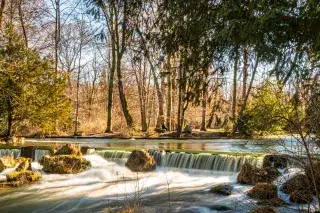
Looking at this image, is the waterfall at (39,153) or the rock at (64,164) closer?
the rock at (64,164)

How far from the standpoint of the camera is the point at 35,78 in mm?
14836

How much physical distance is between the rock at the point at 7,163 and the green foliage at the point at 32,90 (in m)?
2.26

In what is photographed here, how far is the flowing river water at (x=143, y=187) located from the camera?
28.4 feet

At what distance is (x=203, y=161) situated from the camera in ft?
41.6

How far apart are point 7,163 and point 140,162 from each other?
4661mm

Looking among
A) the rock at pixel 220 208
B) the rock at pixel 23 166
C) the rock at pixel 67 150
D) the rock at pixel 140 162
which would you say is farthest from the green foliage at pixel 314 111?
the rock at pixel 67 150

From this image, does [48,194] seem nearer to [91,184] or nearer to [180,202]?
[91,184]

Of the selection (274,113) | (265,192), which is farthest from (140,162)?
(274,113)

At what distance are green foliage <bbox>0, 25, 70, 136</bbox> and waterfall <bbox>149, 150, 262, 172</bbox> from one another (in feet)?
Answer: 16.0

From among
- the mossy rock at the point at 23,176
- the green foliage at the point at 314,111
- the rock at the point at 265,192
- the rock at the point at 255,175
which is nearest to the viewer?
the green foliage at the point at 314,111

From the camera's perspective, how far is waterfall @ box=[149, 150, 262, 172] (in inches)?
477

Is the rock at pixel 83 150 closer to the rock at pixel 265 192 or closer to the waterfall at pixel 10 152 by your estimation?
the waterfall at pixel 10 152

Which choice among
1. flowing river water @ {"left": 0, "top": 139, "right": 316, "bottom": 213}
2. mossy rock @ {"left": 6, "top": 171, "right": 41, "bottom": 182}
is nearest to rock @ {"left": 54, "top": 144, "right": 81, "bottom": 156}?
flowing river water @ {"left": 0, "top": 139, "right": 316, "bottom": 213}

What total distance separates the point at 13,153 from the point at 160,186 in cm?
667
